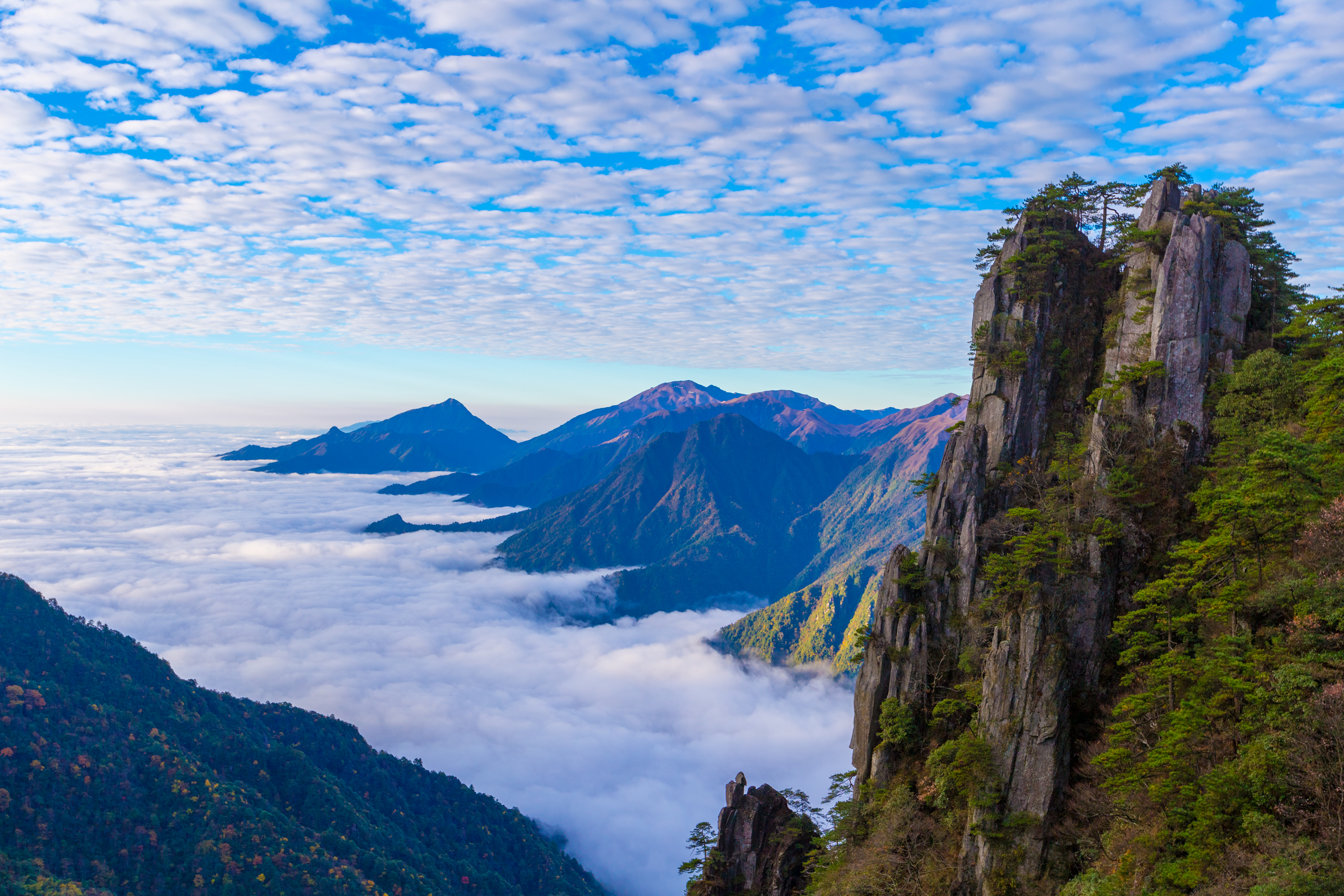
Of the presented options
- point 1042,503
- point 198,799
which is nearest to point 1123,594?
point 1042,503

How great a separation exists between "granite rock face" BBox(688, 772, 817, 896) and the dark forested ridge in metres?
88.3

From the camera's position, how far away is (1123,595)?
4116 cm

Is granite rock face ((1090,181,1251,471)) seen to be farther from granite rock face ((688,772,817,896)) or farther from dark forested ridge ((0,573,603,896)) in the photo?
dark forested ridge ((0,573,603,896))

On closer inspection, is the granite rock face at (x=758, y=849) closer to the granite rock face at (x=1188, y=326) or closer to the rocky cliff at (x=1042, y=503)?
the rocky cliff at (x=1042, y=503)

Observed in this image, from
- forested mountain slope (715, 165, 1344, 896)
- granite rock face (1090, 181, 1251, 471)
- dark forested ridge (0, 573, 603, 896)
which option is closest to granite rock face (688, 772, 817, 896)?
forested mountain slope (715, 165, 1344, 896)

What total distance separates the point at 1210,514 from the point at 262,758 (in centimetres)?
16381

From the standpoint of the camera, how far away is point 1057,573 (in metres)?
41.7

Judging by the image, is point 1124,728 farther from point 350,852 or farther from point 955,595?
point 350,852

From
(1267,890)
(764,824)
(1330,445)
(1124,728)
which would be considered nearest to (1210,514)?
(1330,445)

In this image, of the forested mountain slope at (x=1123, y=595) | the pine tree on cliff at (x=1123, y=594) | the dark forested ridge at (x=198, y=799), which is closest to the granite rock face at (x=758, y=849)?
the forested mountain slope at (x=1123, y=595)

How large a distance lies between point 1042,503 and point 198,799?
5478 inches

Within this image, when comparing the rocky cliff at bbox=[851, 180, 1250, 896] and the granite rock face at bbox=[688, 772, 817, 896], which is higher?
the rocky cliff at bbox=[851, 180, 1250, 896]

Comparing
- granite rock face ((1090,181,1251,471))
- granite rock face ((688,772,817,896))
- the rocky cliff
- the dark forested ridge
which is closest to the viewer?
the rocky cliff

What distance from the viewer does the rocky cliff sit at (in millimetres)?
37875
